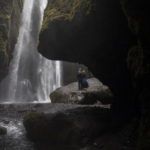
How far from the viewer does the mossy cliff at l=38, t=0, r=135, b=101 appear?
14.4ft

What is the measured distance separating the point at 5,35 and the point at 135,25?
29.5 ft

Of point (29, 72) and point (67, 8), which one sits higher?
point (67, 8)

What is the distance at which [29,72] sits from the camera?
2194cm

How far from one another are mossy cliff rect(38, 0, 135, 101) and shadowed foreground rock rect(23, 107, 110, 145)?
4.80 ft

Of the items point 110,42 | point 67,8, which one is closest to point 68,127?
point 110,42

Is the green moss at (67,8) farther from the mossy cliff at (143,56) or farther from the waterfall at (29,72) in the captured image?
the waterfall at (29,72)

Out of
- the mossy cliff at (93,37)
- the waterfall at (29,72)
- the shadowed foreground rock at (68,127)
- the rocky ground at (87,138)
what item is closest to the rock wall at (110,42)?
the mossy cliff at (93,37)

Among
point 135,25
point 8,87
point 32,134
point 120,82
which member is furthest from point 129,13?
point 8,87

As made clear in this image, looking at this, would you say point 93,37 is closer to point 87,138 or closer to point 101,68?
point 101,68

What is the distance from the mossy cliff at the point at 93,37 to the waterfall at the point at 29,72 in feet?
49.1

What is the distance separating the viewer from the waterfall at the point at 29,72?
19.9 m

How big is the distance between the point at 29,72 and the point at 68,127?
1840 cm

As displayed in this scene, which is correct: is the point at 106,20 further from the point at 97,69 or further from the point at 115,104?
the point at 115,104

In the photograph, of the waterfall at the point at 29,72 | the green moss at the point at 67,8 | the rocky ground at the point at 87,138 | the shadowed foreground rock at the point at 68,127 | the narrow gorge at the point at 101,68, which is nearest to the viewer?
the narrow gorge at the point at 101,68
